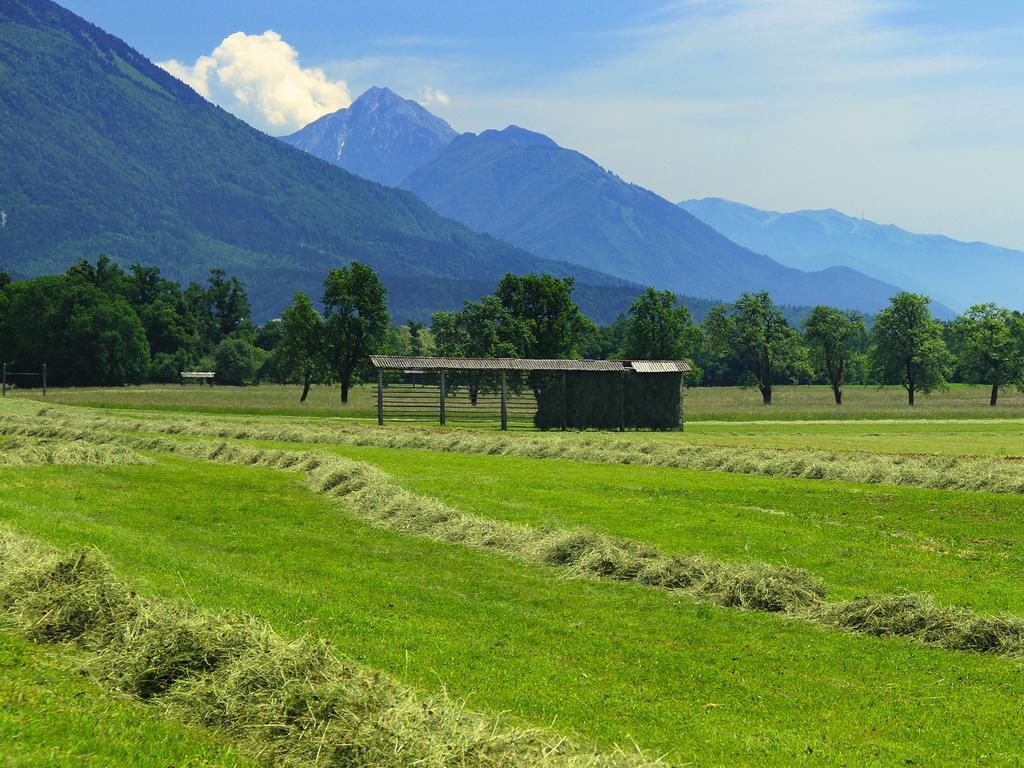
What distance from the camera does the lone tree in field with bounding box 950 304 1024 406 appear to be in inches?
3442

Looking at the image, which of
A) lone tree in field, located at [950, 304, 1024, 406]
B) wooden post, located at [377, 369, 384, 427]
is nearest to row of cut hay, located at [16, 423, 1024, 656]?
wooden post, located at [377, 369, 384, 427]

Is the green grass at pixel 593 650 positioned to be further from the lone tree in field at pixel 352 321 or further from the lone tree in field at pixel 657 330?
the lone tree in field at pixel 657 330

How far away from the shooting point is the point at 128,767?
21.4 feet

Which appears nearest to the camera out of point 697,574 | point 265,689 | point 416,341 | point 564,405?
point 265,689

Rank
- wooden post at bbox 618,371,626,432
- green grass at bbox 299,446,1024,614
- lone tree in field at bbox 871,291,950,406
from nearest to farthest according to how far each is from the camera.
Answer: green grass at bbox 299,446,1024,614 < wooden post at bbox 618,371,626,432 < lone tree in field at bbox 871,291,950,406

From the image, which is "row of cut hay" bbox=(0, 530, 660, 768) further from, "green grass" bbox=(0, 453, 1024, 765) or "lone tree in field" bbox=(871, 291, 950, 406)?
"lone tree in field" bbox=(871, 291, 950, 406)

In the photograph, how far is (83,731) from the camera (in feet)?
23.2

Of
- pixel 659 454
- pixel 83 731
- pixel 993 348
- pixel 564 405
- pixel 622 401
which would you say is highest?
pixel 993 348

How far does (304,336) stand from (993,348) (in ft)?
194

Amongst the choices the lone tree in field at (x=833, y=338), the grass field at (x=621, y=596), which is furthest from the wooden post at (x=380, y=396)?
the lone tree in field at (x=833, y=338)

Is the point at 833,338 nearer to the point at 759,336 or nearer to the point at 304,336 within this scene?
the point at 759,336

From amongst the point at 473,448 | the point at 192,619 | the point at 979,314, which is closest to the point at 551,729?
the point at 192,619

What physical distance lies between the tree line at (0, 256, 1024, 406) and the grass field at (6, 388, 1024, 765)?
50.5m

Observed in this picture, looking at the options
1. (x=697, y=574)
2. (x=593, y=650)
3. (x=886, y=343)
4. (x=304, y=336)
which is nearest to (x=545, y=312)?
(x=304, y=336)
